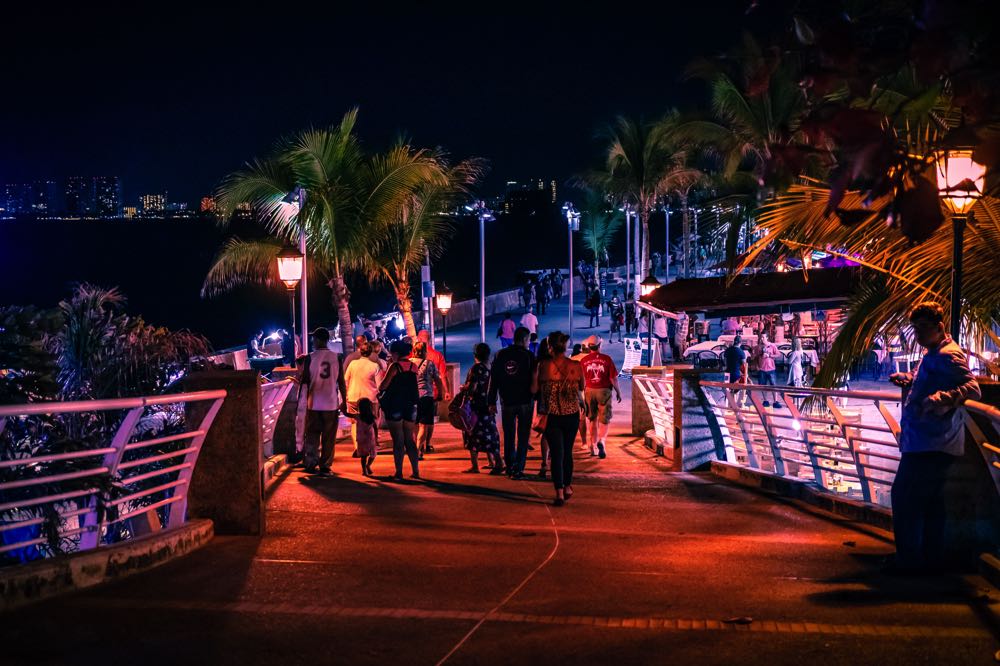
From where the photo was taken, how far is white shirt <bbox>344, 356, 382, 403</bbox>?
1350 centimetres

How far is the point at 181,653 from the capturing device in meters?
5.47

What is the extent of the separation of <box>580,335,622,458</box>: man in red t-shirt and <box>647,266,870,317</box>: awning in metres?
4.04

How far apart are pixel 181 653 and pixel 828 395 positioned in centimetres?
644

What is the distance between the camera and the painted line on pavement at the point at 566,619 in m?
5.97

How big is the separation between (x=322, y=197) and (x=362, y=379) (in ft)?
42.3

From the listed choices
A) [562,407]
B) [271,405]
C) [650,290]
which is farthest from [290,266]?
[650,290]

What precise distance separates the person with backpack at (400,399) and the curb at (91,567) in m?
4.57

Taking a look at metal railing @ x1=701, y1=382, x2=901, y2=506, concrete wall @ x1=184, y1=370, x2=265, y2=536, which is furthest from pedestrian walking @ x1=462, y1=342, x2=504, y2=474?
concrete wall @ x1=184, y1=370, x2=265, y2=536

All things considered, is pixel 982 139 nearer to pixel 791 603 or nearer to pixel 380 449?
pixel 791 603

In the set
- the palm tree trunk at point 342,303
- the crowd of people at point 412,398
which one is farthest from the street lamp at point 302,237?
the crowd of people at point 412,398

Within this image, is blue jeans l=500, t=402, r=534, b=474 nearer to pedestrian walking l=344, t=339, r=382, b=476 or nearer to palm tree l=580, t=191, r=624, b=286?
pedestrian walking l=344, t=339, r=382, b=476

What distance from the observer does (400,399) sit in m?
12.6

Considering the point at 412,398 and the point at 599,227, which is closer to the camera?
the point at 412,398

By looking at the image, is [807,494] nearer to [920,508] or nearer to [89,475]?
[920,508]
